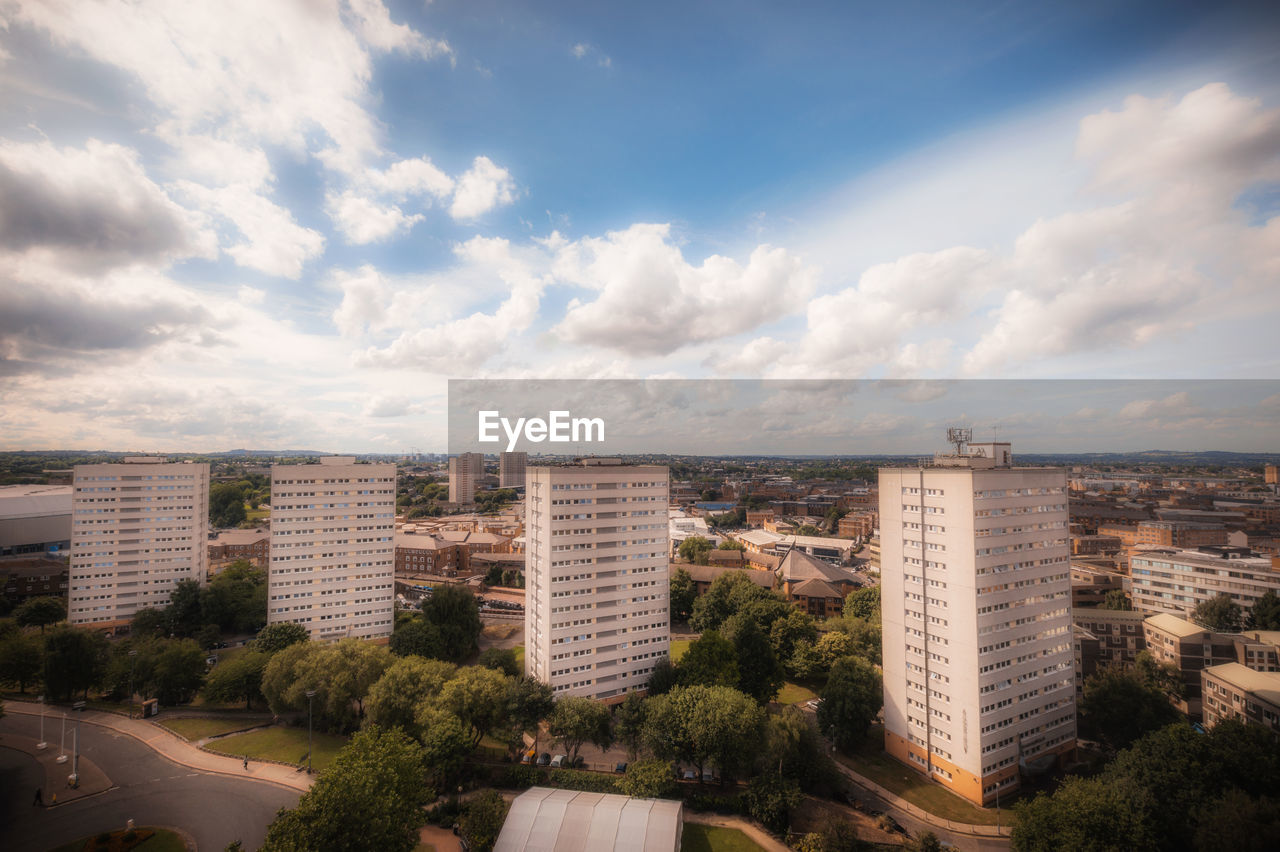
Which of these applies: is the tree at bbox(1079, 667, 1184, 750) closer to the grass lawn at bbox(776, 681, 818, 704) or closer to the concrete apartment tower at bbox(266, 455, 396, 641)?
the grass lawn at bbox(776, 681, 818, 704)

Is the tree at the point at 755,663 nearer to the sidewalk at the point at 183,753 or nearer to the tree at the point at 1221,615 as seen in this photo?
the sidewalk at the point at 183,753

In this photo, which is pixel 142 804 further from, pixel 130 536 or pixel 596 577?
pixel 130 536

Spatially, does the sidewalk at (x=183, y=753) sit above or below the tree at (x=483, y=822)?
below

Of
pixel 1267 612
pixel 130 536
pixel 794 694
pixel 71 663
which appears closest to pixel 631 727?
pixel 794 694

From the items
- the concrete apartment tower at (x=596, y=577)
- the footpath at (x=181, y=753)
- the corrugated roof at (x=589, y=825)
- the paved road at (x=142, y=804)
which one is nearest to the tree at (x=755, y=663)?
the concrete apartment tower at (x=596, y=577)

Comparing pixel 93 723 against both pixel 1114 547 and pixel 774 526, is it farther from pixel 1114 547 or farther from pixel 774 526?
pixel 1114 547

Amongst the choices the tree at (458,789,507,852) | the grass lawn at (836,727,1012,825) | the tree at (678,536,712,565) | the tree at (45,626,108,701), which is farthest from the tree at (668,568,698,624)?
the tree at (45,626,108,701)
